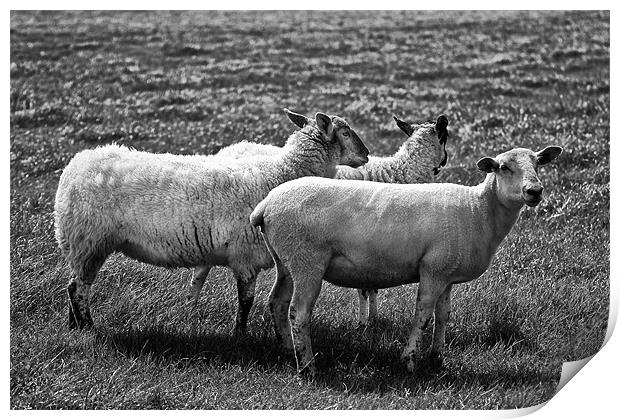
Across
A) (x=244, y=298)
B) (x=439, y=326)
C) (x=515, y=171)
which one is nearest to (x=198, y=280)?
(x=244, y=298)

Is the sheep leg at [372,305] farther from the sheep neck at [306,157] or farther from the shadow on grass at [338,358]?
the sheep neck at [306,157]

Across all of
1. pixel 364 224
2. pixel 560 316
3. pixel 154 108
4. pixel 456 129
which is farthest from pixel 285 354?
pixel 154 108

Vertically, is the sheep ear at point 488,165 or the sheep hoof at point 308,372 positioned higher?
the sheep ear at point 488,165

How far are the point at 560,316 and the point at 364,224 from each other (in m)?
2.53

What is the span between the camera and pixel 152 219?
25.5ft

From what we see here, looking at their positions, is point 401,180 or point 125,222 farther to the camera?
point 401,180

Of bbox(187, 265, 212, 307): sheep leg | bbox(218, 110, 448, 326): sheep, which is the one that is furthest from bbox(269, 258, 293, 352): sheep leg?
bbox(218, 110, 448, 326): sheep

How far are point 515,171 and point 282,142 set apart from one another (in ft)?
24.4

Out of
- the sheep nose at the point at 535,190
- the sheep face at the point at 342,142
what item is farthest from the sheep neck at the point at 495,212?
the sheep face at the point at 342,142

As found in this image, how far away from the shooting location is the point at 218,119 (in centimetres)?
1511

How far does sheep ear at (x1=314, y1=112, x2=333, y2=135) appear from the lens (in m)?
8.44

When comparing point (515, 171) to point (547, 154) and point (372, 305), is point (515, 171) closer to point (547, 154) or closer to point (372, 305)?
point (547, 154)

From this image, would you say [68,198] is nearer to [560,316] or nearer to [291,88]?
[560,316]

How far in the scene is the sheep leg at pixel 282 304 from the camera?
7387mm
